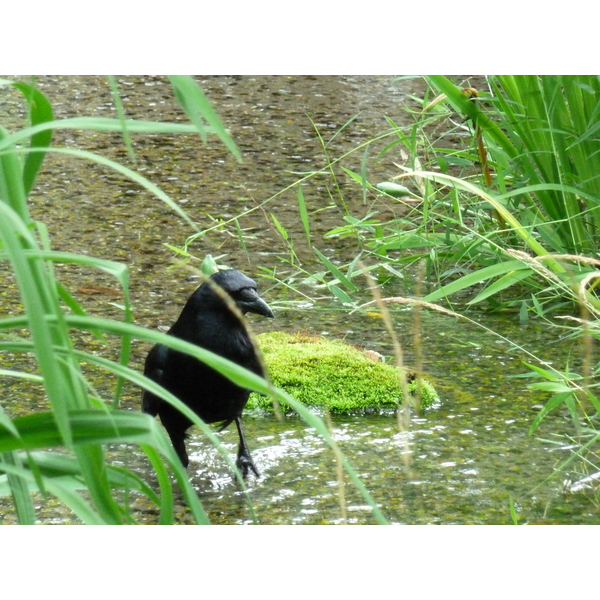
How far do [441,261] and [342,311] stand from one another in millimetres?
468

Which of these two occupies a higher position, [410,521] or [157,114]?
[157,114]

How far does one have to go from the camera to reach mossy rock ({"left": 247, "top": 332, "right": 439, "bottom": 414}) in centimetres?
321

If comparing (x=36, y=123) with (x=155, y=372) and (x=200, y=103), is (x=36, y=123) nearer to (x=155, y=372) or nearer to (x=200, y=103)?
(x=200, y=103)

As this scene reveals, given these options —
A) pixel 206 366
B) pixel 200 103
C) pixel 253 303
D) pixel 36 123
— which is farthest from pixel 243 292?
pixel 200 103

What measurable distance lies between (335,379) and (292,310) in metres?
0.64

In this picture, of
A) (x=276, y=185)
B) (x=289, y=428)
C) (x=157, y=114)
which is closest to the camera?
(x=289, y=428)

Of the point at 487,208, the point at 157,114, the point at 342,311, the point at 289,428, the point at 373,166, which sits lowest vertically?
the point at 289,428

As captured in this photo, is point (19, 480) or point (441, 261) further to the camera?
point (441, 261)

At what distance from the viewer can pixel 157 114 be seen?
568cm

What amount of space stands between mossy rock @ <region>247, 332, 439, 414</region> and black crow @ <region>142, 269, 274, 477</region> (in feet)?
1.43

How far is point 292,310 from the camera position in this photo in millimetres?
3887

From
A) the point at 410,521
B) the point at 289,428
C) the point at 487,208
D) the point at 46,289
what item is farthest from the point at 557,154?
the point at 46,289

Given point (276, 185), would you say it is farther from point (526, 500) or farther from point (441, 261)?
point (526, 500)

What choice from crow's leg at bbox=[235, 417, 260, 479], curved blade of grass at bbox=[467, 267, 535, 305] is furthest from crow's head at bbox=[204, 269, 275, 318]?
curved blade of grass at bbox=[467, 267, 535, 305]
